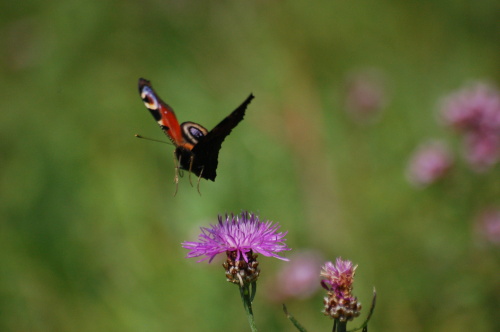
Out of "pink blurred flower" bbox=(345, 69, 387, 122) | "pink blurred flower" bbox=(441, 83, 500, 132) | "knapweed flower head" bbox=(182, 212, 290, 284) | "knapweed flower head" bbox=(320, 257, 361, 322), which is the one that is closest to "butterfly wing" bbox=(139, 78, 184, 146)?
"knapweed flower head" bbox=(182, 212, 290, 284)

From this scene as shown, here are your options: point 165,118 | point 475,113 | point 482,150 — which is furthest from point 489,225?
point 165,118

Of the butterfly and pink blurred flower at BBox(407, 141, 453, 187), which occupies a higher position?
pink blurred flower at BBox(407, 141, 453, 187)

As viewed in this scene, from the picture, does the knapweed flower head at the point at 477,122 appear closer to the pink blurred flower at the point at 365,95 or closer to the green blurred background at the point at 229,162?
the green blurred background at the point at 229,162

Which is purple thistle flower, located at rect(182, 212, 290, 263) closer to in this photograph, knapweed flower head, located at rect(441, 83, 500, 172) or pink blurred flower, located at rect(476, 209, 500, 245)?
pink blurred flower, located at rect(476, 209, 500, 245)

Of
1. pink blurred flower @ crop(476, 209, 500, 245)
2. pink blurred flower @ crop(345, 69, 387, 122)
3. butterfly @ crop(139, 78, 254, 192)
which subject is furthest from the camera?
pink blurred flower @ crop(345, 69, 387, 122)

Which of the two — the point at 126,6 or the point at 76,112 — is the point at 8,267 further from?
the point at 126,6

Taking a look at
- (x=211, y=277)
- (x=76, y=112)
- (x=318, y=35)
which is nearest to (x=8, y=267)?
(x=211, y=277)
